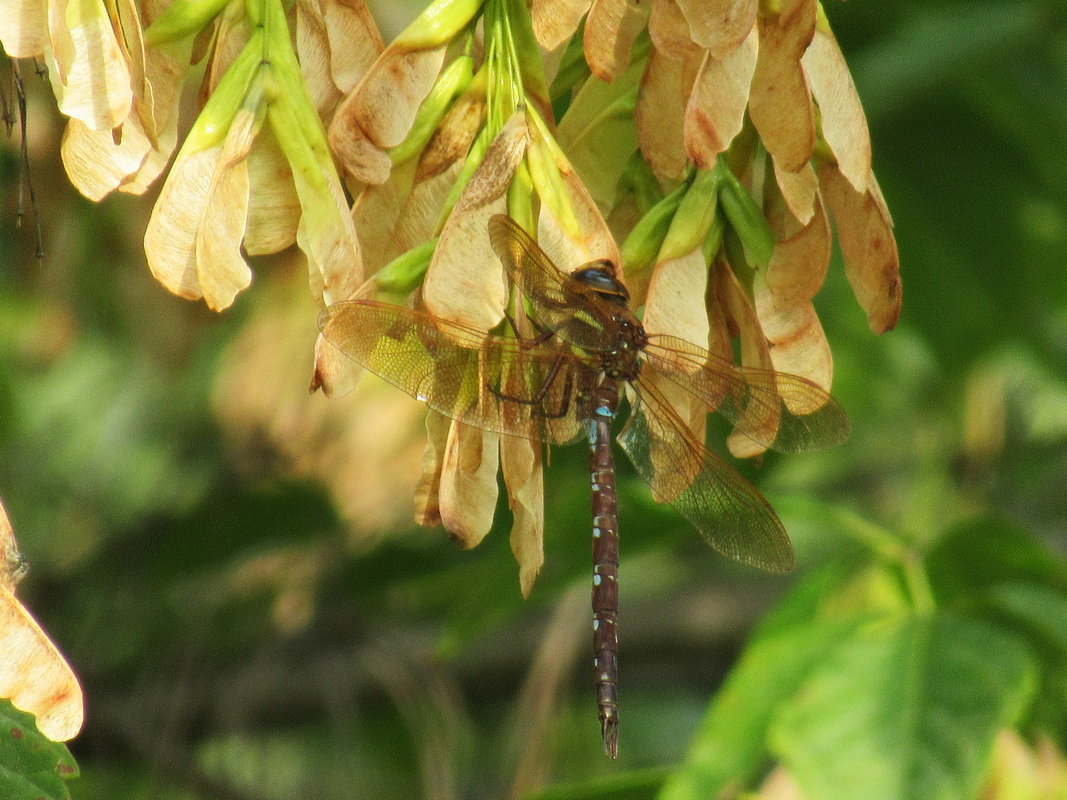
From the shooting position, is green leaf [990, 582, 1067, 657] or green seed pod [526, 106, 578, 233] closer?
green seed pod [526, 106, 578, 233]

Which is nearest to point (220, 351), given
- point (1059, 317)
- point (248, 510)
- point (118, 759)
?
point (248, 510)

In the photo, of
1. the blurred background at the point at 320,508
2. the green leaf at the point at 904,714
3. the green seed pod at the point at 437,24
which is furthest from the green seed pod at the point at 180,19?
the blurred background at the point at 320,508

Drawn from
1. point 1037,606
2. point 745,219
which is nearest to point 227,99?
point 745,219

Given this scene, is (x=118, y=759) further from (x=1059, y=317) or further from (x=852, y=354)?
(x=1059, y=317)

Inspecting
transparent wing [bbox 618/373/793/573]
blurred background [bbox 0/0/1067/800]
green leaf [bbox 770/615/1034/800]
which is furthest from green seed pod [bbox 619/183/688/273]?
blurred background [bbox 0/0/1067/800]

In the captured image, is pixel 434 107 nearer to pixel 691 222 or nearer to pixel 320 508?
pixel 691 222

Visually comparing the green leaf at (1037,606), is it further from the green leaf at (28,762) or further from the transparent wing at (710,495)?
the green leaf at (28,762)

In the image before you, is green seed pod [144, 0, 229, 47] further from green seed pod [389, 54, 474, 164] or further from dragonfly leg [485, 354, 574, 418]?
dragonfly leg [485, 354, 574, 418]
